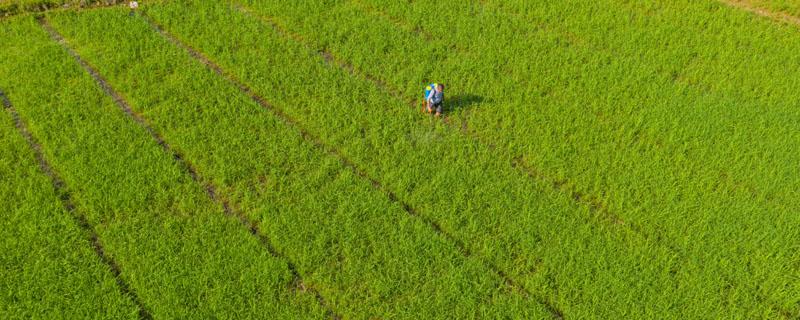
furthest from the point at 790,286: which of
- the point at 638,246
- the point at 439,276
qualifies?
the point at 439,276

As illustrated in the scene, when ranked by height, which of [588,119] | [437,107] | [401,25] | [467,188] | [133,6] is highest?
[133,6]

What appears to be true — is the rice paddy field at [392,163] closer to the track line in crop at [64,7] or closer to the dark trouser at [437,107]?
the track line in crop at [64,7]

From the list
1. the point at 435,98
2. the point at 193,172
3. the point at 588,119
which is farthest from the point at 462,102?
the point at 193,172

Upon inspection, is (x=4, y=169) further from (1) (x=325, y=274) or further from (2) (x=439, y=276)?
(2) (x=439, y=276)

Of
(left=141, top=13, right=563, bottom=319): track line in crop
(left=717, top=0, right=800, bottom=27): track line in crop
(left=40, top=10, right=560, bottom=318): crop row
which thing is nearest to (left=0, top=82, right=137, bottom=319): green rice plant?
(left=40, top=10, right=560, bottom=318): crop row

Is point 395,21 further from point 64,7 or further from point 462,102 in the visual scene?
point 64,7
